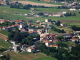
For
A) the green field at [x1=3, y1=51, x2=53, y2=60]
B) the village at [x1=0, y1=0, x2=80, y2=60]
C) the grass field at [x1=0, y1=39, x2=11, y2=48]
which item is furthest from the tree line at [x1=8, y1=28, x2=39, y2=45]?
the green field at [x1=3, y1=51, x2=53, y2=60]

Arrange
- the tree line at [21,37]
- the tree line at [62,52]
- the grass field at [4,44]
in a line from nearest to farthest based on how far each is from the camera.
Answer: the tree line at [62,52] < the grass field at [4,44] < the tree line at [21,37]

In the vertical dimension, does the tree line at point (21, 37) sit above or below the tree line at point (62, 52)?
above

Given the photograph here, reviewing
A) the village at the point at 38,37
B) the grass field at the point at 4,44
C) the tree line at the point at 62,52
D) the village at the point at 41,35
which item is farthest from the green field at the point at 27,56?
the grass field at the point at 4,44

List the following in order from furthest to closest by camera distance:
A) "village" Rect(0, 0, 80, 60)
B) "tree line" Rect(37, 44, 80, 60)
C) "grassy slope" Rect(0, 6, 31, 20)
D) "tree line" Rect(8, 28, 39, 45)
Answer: "grassy slope" Rect(0, 6, 31, 20) < "tree line" Rect(8, 28, 39, 45) < "village" Rect(0, 0, 80, 60) < "tree line" Rect(37, 44, 80, 60)

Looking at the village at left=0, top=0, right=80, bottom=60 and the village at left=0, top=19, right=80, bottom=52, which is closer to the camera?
the village at left=0, top=0, right=80, bottom=60

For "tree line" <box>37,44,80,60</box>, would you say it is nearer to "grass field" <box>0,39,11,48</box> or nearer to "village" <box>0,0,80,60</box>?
"village" <box>0,0,80,60</box>

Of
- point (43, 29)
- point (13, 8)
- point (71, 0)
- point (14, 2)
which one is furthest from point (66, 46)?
point (71, 0)

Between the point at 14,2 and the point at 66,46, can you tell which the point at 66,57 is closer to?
the point at 66,46

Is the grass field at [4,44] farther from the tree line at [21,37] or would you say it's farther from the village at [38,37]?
the tree line at [21,37]

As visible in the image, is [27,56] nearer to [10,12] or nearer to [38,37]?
[38,37]

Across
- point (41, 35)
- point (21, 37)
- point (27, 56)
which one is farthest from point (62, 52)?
point (41, 35)

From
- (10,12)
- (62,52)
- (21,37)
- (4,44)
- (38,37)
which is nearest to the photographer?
(62,52)
